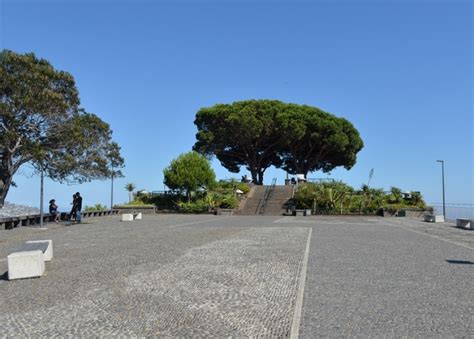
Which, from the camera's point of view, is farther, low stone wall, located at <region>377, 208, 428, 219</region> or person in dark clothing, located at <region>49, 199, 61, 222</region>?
low stone wall, located at <region>377, 208, 428, 219</region>

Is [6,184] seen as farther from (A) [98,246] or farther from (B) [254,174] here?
(B) [254,174]

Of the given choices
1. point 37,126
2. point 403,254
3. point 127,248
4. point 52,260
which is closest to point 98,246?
point 127,248

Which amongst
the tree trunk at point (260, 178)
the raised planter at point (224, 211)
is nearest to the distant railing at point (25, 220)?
the raised planter at point (224, 211)

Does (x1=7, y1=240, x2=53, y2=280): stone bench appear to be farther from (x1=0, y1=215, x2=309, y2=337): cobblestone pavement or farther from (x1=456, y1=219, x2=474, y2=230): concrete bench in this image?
(x1=456, y1=219, x2=474, y2=230): concrete bench

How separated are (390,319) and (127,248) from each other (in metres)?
7.97

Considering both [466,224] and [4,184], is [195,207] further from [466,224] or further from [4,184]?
[466,224]

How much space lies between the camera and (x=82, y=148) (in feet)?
86.6

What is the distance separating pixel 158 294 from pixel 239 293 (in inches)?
42.8

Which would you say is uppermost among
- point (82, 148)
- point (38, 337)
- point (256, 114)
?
point (256, 114)

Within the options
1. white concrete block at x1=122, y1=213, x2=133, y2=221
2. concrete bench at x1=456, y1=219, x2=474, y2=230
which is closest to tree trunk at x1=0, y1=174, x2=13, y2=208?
white concrete block at x1=122, y1=213, x2=133, y2=221

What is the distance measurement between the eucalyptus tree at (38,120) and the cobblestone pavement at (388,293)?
1629 cm

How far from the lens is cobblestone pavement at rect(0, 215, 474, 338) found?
4.98 meters

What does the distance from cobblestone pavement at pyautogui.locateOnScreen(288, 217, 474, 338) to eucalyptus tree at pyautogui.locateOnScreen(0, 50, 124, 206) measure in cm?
1629

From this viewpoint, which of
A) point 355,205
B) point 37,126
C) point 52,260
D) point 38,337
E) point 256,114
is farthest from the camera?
point 256,114
